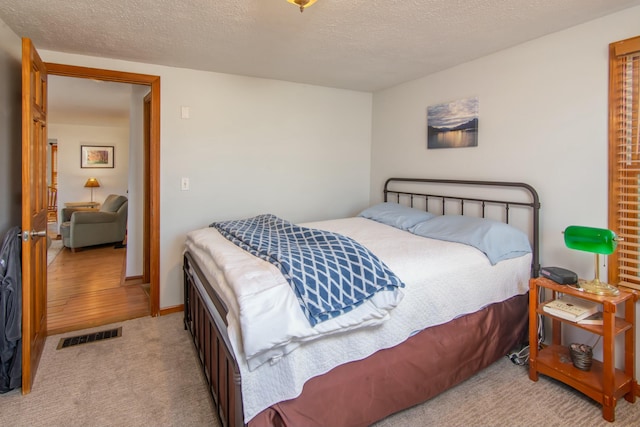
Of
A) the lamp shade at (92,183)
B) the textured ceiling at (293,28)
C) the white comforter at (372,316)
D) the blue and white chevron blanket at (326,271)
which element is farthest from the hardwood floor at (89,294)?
the lamp shade at (92,183)

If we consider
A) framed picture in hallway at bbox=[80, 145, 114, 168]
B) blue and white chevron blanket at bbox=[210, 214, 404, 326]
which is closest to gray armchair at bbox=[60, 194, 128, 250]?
framed picture in hallway at bbox=[80, 145, 114, 168]

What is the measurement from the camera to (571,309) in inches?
82.2

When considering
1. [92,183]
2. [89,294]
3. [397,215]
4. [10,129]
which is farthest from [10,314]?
[92,183]

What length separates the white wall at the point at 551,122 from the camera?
2.23m

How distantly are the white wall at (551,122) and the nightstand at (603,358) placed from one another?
0.38 meters

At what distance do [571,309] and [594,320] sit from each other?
118 mm

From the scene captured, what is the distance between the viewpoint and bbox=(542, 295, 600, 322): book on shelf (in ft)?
6.68

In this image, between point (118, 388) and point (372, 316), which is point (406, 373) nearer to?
point (372, 316)

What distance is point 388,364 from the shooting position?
5.90 feet

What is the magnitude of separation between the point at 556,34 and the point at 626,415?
2.39m

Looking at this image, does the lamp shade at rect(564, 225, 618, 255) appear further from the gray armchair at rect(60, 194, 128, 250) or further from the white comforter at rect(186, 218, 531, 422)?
the gray armchair at rect(60, 194, 128, 250)

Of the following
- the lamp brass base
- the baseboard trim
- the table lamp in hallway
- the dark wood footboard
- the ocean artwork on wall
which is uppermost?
the ocean artwork on wall

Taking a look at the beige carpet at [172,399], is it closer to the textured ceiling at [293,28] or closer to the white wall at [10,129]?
the white wall at [10,129]

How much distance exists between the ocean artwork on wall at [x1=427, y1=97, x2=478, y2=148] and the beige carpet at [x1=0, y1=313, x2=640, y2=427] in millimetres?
1818
